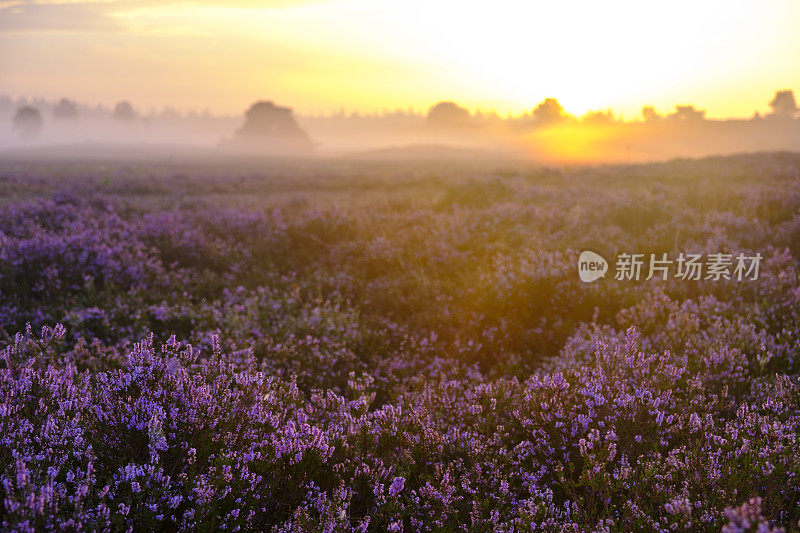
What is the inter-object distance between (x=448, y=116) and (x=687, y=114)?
6241cm

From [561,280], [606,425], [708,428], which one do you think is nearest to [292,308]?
[561,280]

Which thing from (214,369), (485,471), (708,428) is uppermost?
(214,369)

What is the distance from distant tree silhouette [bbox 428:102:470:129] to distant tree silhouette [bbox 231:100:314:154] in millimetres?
50734

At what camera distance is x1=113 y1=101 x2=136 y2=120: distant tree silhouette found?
548ft

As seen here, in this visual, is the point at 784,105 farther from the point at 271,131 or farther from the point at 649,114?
the point at 271,131

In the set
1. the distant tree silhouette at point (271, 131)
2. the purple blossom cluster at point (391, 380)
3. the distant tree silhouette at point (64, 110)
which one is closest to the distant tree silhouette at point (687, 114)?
the distant tree silhouette at point (271, 131)

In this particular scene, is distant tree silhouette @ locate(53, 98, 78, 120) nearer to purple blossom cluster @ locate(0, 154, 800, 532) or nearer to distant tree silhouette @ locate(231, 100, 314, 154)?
distant tree silhouette @ locate(231, 100, 314, 154)

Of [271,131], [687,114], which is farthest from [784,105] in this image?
[271,131]

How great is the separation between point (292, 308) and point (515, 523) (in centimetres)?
367

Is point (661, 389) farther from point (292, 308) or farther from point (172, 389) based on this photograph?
point (292, 308)

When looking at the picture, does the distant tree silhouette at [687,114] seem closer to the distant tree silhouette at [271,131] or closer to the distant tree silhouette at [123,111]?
the distant tree silhouette at [271,131]

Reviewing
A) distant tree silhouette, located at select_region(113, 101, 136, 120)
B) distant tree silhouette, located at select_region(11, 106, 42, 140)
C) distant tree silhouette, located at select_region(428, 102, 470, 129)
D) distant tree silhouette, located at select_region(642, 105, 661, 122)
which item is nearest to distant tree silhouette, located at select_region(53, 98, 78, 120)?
distant tree silhouette, located at select_region(113, 101, 136, 120)

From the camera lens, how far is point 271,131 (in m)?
109

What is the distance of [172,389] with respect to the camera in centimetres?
250
